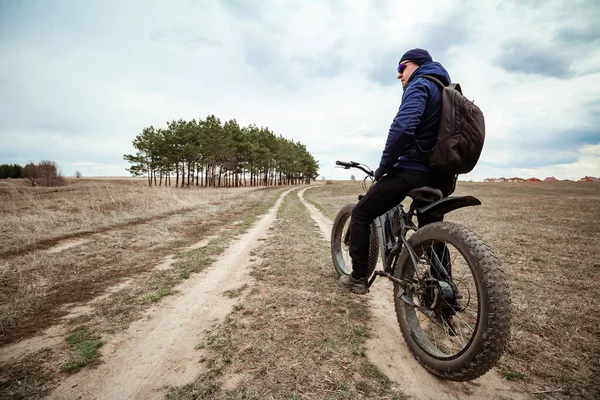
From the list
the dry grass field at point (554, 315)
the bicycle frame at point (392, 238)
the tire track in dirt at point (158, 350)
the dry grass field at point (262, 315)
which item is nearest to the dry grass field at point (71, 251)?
the dry grass field at point (262, 315)

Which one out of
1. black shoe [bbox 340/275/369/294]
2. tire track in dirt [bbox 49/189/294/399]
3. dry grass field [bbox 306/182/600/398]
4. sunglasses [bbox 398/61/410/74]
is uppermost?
sunglasses [bbox 398/61/410/74]

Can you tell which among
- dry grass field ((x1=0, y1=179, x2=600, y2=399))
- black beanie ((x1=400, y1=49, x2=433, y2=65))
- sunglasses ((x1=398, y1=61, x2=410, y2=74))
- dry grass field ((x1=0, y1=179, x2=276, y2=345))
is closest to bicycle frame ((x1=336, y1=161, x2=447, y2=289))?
dry grass field ((x1=0, y1=179, x2=600, y2=399))

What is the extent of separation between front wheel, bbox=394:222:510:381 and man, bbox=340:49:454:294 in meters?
0.54

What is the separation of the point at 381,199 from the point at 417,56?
174cm

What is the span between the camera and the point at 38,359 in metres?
2.51

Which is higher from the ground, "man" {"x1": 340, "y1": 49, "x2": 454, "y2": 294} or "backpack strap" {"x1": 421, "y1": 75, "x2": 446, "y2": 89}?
"backpack strap" {"x1": 421, "y1": 75, "x2": 446, "y2": 89}

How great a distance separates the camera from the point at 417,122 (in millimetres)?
2521

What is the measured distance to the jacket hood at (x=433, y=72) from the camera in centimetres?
273

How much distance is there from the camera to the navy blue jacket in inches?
101

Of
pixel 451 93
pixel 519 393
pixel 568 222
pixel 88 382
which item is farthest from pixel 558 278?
pixel 568 222

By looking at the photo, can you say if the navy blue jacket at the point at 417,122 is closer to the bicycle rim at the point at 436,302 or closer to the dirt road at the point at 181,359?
the bicycle rim at the point at 436,302

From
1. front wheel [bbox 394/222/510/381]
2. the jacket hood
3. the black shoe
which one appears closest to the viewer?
front wheel [bbox 394/222/510/381]

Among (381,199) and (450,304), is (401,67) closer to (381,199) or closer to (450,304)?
(381,199)

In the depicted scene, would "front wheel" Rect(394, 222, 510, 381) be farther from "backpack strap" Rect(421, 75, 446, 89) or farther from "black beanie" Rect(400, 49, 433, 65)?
"black beanie" Rect(400, 49, 433, 65)
